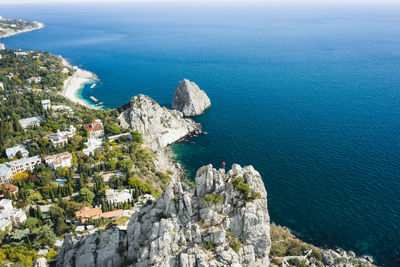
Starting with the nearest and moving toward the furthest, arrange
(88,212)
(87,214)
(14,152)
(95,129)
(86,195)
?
1. (87,214)
2. (88,212)
3. (86,195)
4. (14,152)
5. (95,129)

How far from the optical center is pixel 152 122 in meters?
90.0

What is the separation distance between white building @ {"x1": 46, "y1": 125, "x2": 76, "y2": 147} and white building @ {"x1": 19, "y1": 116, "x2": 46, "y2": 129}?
429 inches

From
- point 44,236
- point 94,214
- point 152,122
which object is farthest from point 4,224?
point 152,122

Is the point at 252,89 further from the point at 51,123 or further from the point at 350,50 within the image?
the point at 350,50

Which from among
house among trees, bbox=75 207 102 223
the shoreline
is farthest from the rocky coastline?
the shoreline

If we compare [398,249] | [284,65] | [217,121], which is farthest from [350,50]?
[398,249]

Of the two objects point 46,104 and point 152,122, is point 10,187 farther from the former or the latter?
point 46,104

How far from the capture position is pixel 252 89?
129000 millimetres

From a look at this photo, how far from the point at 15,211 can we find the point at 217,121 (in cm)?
6789

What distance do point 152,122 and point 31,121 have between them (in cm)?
3630

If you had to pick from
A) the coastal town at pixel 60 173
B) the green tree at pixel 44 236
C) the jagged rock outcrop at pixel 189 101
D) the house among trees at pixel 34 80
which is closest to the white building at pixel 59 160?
the coastal town at pixel 60 173

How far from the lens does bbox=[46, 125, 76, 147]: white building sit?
7261 centimetres

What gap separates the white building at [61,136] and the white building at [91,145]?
5738 millimetres

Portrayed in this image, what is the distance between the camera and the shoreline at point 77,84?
121 metres
